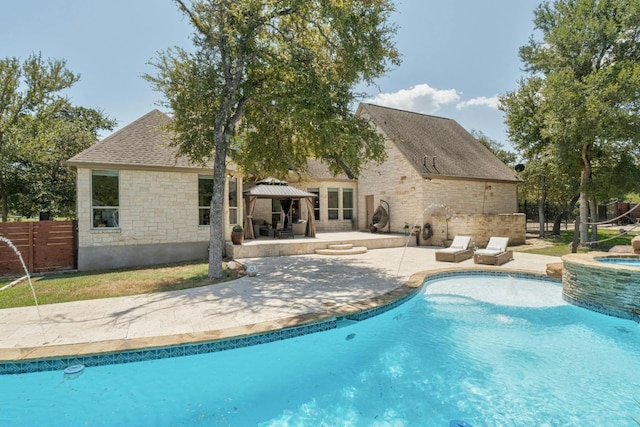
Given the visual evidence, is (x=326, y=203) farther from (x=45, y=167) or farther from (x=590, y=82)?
(x=45, y=167)

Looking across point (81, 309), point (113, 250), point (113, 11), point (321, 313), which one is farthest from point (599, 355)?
point (113, 11)

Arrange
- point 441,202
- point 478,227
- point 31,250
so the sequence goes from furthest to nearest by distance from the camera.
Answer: point 441,202
point 478,227
point 31,250

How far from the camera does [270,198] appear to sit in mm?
15180

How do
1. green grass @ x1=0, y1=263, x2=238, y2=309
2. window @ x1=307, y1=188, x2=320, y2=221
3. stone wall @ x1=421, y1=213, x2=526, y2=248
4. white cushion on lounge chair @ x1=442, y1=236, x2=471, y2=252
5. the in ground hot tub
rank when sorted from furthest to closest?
window @ x1=307, y1=188, x2=320, y2=221 → stone wall @ x1=421, y1=213, x2=526, y2=248 → white cushion on lounge chair @ x1=442, y1=236, x2=471, y2=252 → green grass @ x1=0, y1=263, x2=238, y2=309 → the in ground hot tub

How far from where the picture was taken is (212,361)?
14.6ft

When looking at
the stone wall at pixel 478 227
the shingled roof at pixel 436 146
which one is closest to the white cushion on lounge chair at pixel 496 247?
the stone wall at pixel 478 227

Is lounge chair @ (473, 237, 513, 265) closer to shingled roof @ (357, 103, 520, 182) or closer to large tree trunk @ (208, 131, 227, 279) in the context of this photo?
shingled roof @ (357, 103, 520, 182)

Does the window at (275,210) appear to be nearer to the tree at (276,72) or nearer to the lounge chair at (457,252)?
the tree at (276,72)

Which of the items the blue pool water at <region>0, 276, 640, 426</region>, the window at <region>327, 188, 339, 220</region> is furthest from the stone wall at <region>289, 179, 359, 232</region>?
the blue pool water at <region>0, 276, 640, 426</region>

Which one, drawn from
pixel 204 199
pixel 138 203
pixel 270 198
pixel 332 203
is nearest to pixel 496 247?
pixel 270 198

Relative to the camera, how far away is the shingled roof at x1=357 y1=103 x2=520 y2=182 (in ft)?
55.8

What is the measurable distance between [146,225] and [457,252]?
1135 cm

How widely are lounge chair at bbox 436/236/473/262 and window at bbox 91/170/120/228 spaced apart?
1162 cm

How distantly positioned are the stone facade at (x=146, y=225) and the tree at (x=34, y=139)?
29.4 ft
